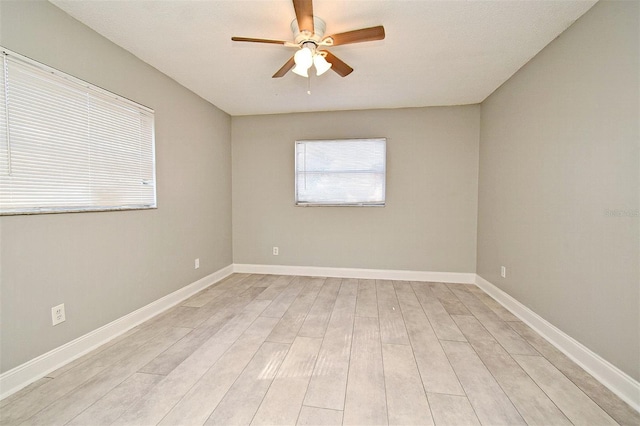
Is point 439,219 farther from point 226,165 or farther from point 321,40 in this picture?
point 226,165

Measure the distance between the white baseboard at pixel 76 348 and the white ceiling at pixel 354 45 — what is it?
229cm

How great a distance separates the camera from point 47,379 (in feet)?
5.44

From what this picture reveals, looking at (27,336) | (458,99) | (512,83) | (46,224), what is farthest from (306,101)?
(27,336)

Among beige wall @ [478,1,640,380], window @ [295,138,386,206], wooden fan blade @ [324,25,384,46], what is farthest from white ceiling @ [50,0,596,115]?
window @ [295,138,386,206]

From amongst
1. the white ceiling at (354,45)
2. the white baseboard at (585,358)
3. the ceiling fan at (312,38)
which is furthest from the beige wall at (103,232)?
the white baseboard at (585,358)

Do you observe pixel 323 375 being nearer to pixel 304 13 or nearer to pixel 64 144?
pixel 304 13

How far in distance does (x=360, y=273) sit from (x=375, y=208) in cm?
97

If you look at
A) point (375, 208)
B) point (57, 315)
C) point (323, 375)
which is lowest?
point (323, 375)

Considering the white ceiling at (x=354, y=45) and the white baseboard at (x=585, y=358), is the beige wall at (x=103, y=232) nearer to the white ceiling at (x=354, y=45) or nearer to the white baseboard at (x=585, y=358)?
the white ceiling at (x=354, y=45)

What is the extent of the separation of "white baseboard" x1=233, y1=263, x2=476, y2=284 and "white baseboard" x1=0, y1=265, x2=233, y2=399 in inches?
50.2

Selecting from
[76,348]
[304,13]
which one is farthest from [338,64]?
[76,348]

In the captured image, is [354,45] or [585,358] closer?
[585,358]

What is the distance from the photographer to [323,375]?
169cm

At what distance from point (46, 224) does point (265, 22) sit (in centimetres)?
201
